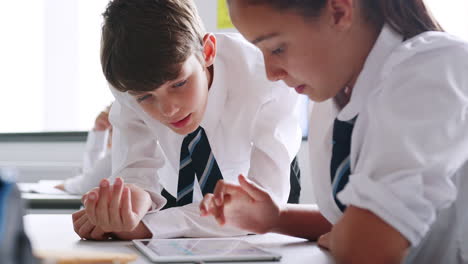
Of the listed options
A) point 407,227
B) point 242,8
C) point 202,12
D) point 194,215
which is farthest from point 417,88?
point 202,12

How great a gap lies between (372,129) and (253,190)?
281 millimetres

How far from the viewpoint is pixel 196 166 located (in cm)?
123

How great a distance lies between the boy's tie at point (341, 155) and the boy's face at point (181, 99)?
0.35m

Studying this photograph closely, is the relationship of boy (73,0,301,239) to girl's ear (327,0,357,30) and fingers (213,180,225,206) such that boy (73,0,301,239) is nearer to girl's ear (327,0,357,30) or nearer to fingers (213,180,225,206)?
fingers (213,180,225,206)

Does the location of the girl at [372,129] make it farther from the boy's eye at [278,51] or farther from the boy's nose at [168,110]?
the boy's nose at [168,110]

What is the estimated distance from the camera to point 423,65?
74cm

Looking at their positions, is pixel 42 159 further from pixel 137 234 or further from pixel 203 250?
pixel 203 250

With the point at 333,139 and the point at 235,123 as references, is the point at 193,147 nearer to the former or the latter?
the point at 235,123

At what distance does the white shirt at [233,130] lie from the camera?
46.6 inches

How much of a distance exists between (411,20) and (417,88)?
8.1 inches

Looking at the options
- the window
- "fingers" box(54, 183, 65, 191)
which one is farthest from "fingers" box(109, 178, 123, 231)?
the window

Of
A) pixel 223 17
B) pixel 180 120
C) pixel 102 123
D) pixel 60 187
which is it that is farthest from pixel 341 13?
pixel 102 123

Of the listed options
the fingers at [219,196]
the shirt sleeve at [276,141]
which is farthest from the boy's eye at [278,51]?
the shirt sleeve at [276,141]

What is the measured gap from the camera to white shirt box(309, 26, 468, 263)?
664 millimetres
